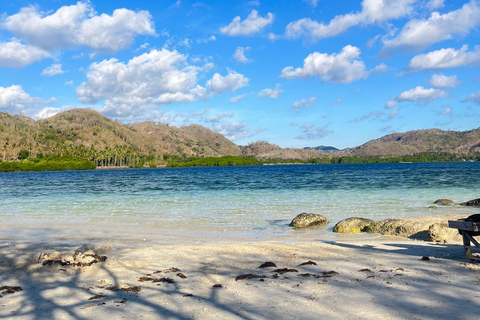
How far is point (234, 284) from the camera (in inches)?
275

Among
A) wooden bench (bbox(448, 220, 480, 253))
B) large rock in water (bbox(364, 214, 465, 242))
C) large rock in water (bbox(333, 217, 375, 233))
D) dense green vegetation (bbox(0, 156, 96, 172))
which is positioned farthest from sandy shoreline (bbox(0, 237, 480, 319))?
dense green vegetation (bbox(0, 156, 96, 172))

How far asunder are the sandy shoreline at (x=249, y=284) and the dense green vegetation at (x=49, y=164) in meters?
174

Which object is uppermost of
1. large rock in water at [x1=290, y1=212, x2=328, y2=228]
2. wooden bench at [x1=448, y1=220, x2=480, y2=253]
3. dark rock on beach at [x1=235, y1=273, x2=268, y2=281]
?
wooden bench at [x1=448, y1=220, x2=480, y2=253]

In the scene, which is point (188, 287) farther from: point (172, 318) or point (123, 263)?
point (123, 263)

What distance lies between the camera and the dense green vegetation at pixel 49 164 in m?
159

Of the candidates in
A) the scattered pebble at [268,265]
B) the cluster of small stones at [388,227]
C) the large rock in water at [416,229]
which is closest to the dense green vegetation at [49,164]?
the cluster of small stones at [388,227]

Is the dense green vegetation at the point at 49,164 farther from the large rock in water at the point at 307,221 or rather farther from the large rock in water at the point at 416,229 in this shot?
the large rock in water at the point at 416,229

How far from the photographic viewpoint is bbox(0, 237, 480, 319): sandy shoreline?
5.46 metres

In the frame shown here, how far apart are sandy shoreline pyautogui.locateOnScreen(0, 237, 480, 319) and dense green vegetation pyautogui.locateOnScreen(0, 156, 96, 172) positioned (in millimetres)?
174261

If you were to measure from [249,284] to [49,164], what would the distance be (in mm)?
184256

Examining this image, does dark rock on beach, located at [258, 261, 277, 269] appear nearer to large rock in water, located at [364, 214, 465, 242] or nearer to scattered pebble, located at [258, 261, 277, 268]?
scattered pebble, located at [258, 261, 277, 268]

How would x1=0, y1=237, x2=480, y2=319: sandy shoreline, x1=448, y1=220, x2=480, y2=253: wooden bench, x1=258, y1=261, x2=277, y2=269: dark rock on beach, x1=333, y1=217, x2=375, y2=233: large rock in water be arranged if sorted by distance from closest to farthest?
x1=0, y1=237, x2=480, y2=319: sandy shoreline → x1=448, y1=220, x2=480, y2=253: wooden bench → x1=258, y1=261, x2=277, y2=269: dark rock on beach → x1=333, y1=217, x2=375, y2=233: large rock in water

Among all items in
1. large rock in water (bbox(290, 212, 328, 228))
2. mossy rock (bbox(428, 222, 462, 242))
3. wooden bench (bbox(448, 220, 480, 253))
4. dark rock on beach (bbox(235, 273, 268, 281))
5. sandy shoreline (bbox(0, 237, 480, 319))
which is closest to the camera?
sandy shoreline (bbox(0, 237, 480, 319))

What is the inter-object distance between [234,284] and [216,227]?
9.58 metres
